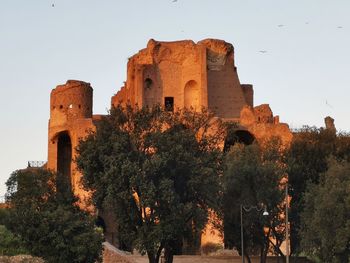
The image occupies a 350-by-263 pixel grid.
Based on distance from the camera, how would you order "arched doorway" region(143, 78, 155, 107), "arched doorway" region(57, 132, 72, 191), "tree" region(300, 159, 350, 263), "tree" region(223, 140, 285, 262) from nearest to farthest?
"tree" region(300, 159, 350, 263) < "tree" region(223, 140, 285, 262) < "arched doorway" region(57, 132, 72, 191) < "arched doorway" region(143, 78, 155, 107)

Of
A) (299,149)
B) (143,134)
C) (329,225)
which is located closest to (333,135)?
(299,149)

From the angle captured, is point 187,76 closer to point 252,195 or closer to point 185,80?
point 185,80

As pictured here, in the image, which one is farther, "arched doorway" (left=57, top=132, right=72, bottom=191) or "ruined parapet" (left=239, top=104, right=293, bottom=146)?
"arched doorway" (left=57, top=132, right=72, bottom=191)

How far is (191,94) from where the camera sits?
6266cm

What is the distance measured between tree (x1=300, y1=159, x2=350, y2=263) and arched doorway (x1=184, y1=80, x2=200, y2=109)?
1010 inches

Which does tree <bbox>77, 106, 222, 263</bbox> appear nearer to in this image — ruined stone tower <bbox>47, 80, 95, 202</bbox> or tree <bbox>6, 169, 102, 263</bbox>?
tree <bbox>6, 169, 102, 263</bbox>

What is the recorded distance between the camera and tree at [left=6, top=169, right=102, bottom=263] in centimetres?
3288

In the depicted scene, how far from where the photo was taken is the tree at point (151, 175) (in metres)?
33.2

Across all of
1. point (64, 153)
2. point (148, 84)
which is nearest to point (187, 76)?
point (148, 84)

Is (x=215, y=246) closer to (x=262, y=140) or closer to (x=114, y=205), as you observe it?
(x=262, y=140)

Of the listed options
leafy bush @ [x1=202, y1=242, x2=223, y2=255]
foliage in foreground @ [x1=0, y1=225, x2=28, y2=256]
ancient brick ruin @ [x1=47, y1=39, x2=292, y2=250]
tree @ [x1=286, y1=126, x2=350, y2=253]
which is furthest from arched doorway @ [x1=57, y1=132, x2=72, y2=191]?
foliage in foreground @ [x1=0, y1=225, x2=28, y2=256]

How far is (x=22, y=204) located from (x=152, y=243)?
6070mm

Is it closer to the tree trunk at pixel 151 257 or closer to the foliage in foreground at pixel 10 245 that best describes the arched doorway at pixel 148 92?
the foliage in foreground at pixel 10 245

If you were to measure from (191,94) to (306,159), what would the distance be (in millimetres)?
21335
